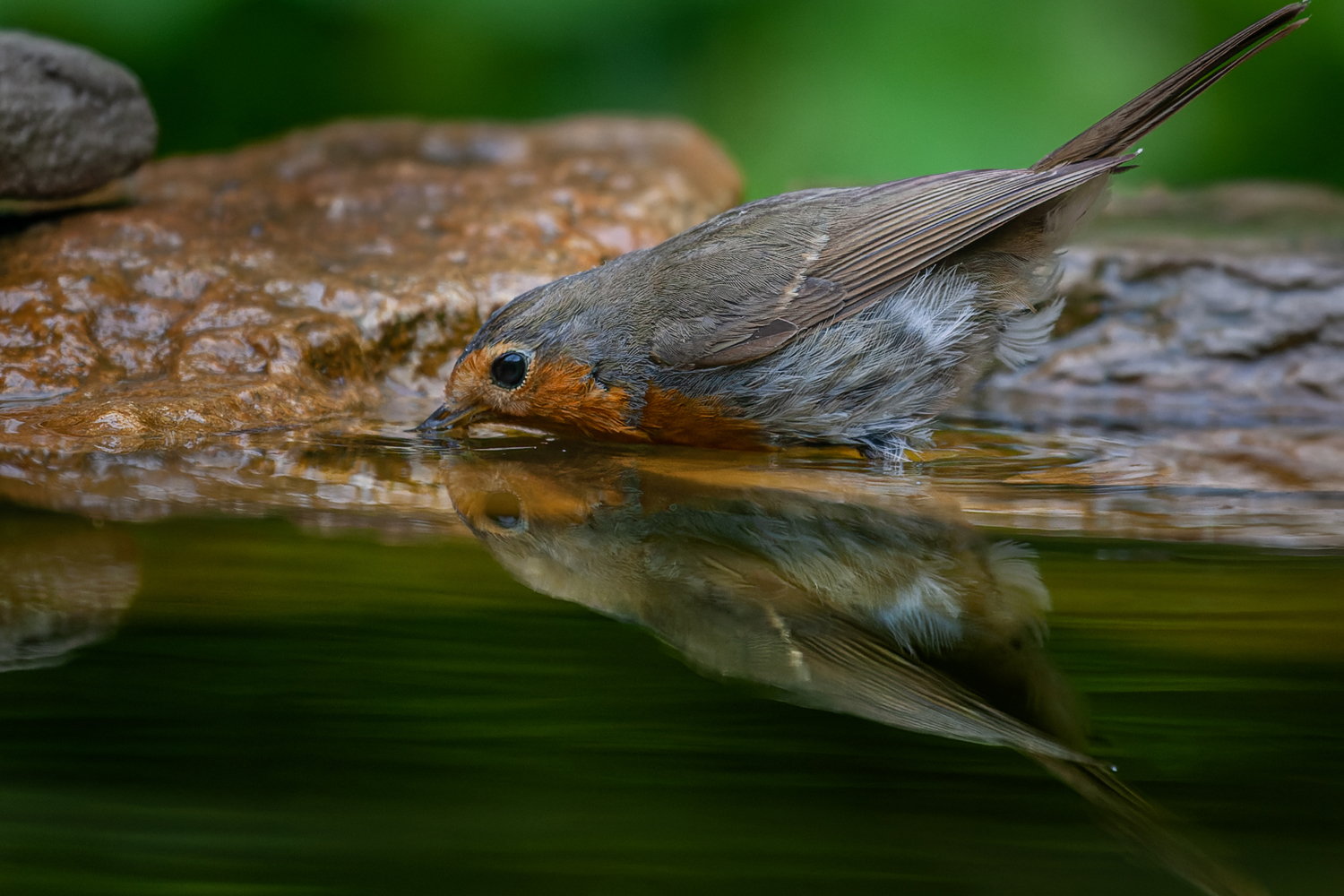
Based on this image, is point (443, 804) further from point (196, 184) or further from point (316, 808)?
point (196, 184)

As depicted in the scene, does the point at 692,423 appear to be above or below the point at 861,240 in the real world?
below

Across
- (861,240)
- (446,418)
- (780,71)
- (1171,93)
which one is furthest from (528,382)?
(780,71)

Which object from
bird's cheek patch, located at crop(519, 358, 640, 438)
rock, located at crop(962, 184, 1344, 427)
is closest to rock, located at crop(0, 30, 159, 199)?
bird's cheek patch, located at crop(519, 358, 640, 438)

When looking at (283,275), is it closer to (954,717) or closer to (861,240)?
(861,240)

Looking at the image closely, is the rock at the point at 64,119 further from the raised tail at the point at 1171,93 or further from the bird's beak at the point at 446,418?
the raised tail at the point at 1171,93

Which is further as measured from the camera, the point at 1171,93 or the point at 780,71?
the point at 780,71

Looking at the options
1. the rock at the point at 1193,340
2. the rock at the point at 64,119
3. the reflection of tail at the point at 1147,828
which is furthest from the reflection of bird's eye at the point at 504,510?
the rock at the point at 64,119

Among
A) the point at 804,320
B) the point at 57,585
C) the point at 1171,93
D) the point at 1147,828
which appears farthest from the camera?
the point at 804,320

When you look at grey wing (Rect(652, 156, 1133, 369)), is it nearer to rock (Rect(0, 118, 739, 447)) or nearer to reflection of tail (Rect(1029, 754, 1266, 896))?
rock (Rect(0, 118, 739, 447))
